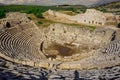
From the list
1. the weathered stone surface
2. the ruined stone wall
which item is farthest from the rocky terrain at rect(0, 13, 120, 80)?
the ruined stone wall

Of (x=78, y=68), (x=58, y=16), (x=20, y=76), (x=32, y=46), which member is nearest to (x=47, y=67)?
(x=78, y=68)

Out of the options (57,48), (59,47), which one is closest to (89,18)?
(59,47)

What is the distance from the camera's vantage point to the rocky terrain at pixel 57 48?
25.5 meters

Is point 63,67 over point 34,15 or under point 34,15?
under

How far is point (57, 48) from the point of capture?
133 feet

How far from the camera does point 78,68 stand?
25.1m

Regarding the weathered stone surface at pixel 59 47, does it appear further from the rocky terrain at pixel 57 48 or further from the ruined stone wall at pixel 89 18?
the ruined stone wall at pixel 89 18

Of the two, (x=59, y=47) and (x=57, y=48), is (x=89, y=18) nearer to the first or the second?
(x=59, y=47)

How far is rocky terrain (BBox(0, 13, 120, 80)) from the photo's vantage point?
83.7 ft

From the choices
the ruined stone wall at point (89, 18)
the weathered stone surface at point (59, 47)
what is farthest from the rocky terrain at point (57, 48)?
the ruined stone wall at point (89, 18)

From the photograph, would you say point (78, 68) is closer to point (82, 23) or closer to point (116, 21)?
point (82, 23)

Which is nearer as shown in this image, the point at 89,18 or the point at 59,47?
the point at 59,47

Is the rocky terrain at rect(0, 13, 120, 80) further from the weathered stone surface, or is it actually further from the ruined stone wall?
the ruined stone wall

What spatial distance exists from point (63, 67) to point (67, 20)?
44.5 m
